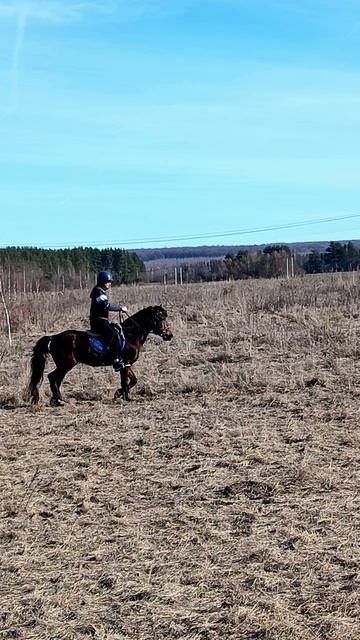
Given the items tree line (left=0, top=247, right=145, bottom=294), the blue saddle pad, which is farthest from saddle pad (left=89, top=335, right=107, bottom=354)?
tree line (left=0, top=247, right=145, bottom=294)

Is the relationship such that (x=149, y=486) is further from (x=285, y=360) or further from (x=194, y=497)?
(x=285, y=360)

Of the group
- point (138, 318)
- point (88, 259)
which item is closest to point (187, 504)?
point (138, 318)

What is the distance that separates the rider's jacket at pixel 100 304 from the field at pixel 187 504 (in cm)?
127

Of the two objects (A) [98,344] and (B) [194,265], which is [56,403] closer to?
(A) [98,344]

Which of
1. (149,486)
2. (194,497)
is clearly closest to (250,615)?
(194,497)

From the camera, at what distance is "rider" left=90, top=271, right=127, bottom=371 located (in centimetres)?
1235

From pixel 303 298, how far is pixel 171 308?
419 cm

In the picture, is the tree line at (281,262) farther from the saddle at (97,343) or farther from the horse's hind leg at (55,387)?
the horse's hind leg at (55,387)

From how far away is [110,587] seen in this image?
527cm

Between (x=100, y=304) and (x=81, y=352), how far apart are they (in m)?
0.81

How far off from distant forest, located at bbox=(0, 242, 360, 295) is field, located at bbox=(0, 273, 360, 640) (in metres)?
34.9

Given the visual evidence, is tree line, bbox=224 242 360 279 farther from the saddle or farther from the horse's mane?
the saddle

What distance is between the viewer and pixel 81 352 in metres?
12.5

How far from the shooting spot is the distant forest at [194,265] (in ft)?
195
